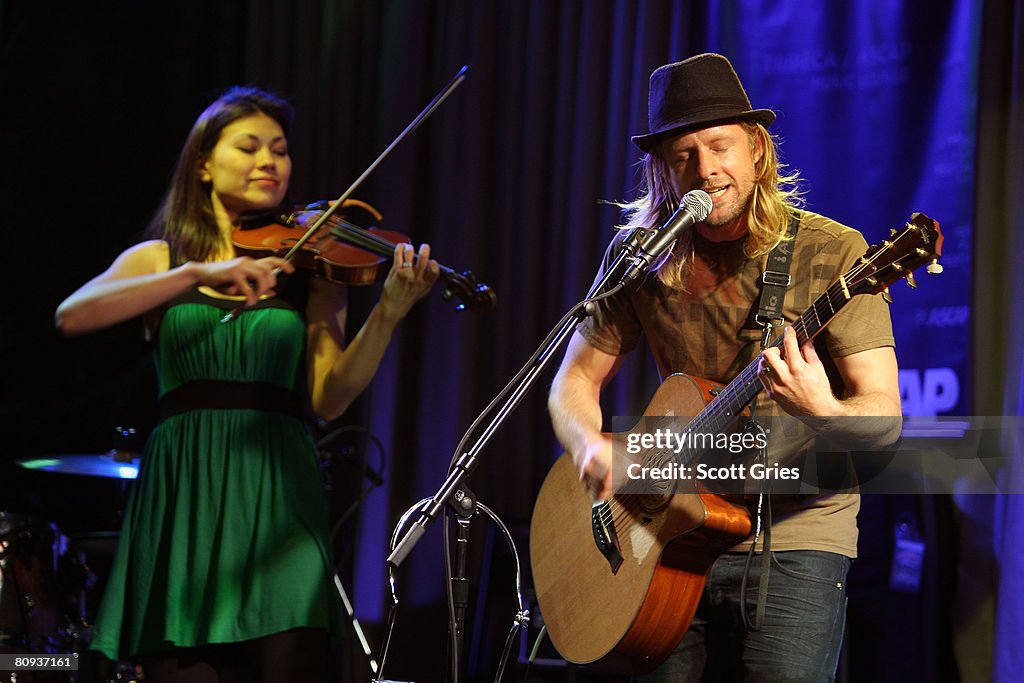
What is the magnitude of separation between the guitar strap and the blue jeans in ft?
0.06

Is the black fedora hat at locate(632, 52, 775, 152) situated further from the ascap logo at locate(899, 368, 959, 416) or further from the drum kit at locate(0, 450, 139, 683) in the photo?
the drum kit at locate(0, 450, 139, 683)

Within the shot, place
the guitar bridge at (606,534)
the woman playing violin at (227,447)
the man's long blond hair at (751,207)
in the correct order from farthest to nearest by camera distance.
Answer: the woman playing violin at (227,447)
the guitar bridge at (606,534)
the man's long blond hair at (751,207)

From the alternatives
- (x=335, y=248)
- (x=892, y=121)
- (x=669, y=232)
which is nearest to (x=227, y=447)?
(x=335, y=248)

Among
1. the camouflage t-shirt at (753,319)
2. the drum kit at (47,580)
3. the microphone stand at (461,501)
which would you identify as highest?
the camouflage t-shirt at (753,319)

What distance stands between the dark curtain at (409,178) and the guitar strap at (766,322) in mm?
1350

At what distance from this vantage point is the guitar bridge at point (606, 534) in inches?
90.2

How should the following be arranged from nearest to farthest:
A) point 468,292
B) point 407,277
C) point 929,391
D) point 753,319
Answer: point 753,319 → point 407,277 → point 468,292 → point 929,391

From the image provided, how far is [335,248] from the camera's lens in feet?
9.70

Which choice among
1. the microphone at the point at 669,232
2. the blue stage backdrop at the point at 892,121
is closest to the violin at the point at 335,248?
the microphone at the point at 669,232

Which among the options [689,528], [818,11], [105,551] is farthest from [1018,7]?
[105,551]

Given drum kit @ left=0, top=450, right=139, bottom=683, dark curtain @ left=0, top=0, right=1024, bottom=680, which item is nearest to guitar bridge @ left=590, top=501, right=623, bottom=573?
dark curtain @ left=0, top=0, right=1024, bottom=680

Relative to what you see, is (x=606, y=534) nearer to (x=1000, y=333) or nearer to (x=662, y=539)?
(x=662, y=539)

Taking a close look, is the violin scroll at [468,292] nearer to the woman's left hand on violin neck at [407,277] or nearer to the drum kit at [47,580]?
the woman's left hand on violin neck at [407,277]

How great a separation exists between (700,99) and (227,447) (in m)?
1.42
